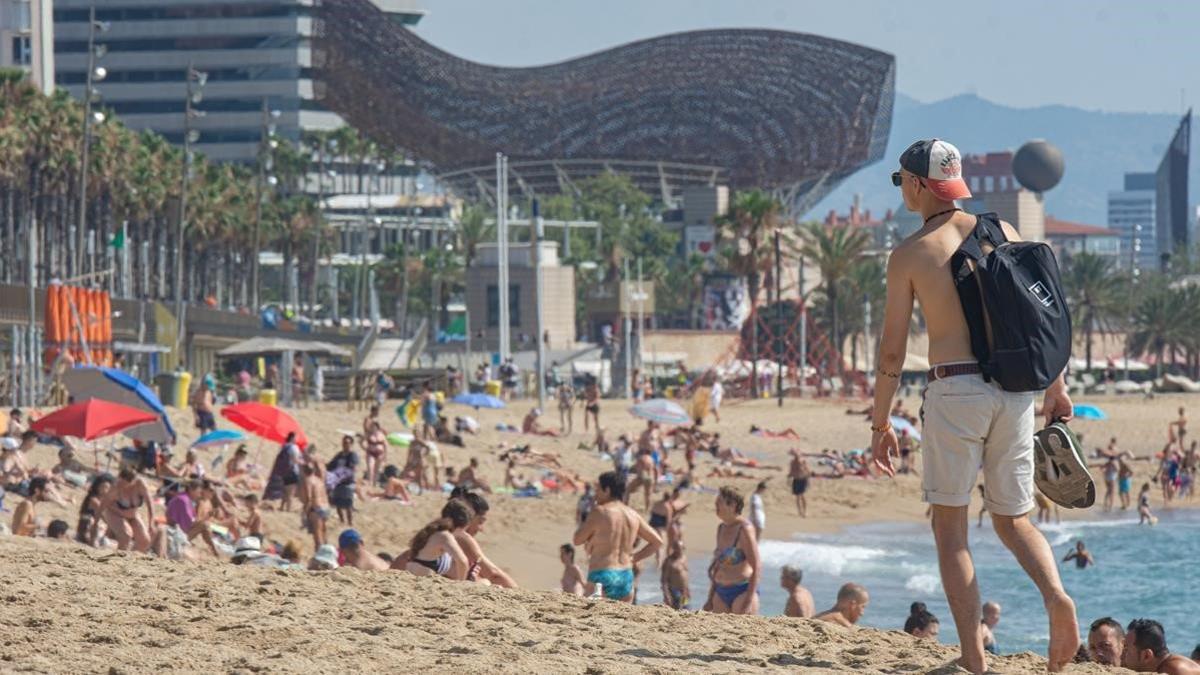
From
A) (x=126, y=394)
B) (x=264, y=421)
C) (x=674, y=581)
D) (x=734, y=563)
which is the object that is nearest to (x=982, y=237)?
(x=734, y=563)

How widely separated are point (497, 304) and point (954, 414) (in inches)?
2972

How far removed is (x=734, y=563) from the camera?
11734 mm

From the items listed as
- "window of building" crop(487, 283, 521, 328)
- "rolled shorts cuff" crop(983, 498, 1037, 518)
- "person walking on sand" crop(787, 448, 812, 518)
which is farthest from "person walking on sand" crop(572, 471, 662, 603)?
"window of building" crop(487, 283, 521, 328)

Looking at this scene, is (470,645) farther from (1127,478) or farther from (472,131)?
(472,131)

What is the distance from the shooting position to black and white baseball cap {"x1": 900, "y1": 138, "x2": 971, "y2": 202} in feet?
21.0

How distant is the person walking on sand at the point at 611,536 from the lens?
36.3ft

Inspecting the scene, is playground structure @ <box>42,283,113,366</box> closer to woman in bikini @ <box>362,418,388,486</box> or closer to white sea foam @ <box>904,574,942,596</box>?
woman in bikini @ <box>362,418,388,486</box>

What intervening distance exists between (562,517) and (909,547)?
5.11 meters

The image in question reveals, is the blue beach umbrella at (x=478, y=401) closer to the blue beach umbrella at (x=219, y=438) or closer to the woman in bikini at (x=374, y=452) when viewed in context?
the woman in bikini at (x=374, y=452)

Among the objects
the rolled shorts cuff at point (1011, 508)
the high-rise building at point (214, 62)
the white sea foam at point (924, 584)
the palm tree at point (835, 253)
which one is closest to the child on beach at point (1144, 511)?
the white sea foam at point (924, 584)

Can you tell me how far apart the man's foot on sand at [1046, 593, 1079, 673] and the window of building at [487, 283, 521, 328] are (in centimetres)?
7478

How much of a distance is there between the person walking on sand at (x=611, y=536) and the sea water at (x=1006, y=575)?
24.6 feet

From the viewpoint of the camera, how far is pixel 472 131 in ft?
438

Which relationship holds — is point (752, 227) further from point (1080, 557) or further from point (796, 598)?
point (796, 598)
